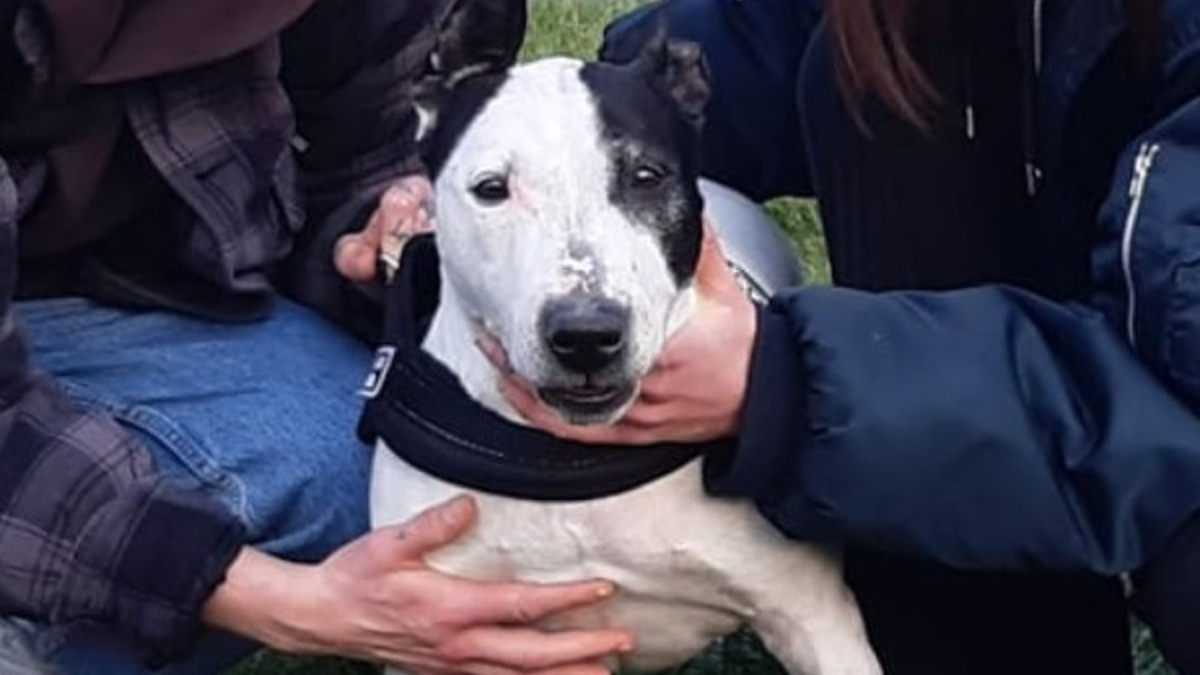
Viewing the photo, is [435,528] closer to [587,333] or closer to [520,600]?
[520,600]

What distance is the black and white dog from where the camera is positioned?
92.2 inches

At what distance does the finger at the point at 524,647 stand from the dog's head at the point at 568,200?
24 cm

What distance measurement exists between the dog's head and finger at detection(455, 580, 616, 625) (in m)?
0.20

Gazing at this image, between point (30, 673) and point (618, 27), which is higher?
point (618, 27)

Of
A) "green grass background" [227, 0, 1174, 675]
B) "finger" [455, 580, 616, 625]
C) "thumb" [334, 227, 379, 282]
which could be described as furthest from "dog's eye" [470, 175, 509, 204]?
"green grass background" [227, 0, 1174, 675]

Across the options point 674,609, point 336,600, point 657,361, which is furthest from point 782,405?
point 336,600

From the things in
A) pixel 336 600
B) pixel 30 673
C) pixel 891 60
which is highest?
pixel 891 60

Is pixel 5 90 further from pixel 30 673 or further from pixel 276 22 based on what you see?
pixel 30 673

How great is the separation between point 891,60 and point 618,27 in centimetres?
58

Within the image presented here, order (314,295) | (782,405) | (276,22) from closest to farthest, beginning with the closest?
1. (782,405)
2. (276,22)
3. (314,295)

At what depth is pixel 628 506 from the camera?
253 cm

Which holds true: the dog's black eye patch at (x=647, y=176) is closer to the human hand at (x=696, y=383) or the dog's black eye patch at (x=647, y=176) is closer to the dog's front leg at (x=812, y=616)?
the human hand at (x=696, y=383)

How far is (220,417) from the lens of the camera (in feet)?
9.35

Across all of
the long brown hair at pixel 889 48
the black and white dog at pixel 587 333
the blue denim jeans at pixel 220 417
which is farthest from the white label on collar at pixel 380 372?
the long brown hair at pixel 889 48
